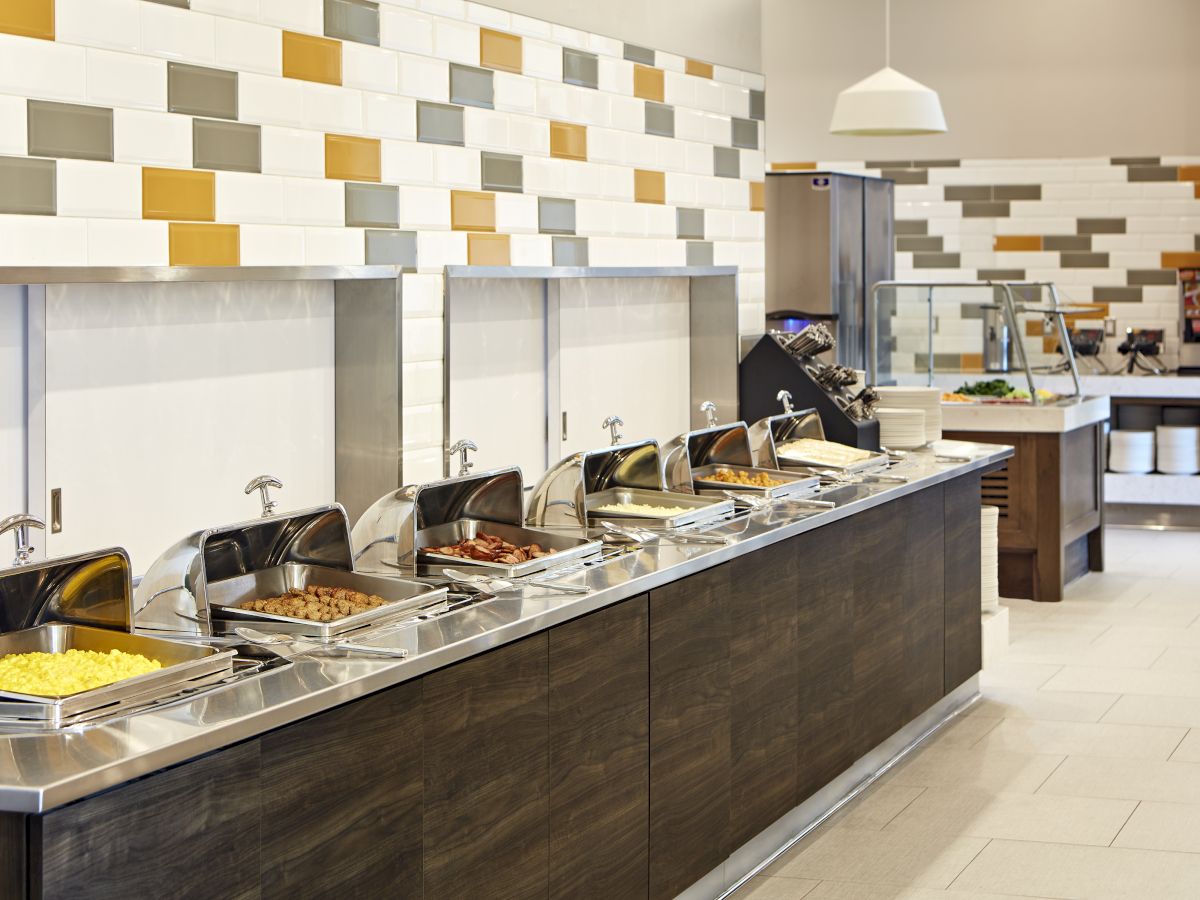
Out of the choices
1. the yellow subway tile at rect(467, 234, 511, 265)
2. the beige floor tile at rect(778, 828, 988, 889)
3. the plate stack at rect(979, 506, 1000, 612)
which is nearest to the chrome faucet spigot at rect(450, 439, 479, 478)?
the yellow subway tile at rect(467, 234, 511, 265)

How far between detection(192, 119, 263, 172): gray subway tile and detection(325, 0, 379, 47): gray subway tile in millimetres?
378

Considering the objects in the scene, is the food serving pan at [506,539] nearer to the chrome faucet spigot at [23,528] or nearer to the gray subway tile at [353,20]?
the chrome faucet spigot at [23,528]

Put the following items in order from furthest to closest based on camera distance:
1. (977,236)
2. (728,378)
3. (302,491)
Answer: (977,236) < (728,378) < (302,491)

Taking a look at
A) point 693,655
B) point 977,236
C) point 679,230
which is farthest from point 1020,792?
point 977,236

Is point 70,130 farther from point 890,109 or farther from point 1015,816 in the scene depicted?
point 890,109

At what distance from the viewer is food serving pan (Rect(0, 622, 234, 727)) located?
7.13 ft

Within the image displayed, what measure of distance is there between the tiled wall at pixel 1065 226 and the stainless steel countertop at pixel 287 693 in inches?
301

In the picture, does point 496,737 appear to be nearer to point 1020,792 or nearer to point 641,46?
point 1020,792

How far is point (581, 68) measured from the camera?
4660 mm

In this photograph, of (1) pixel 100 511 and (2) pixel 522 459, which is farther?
(2) pixel 522 459

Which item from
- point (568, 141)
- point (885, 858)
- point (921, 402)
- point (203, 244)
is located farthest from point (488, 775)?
point (921, 402)

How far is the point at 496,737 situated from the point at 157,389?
1.16 m

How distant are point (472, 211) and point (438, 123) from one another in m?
0.27

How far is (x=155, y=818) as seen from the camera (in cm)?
210
